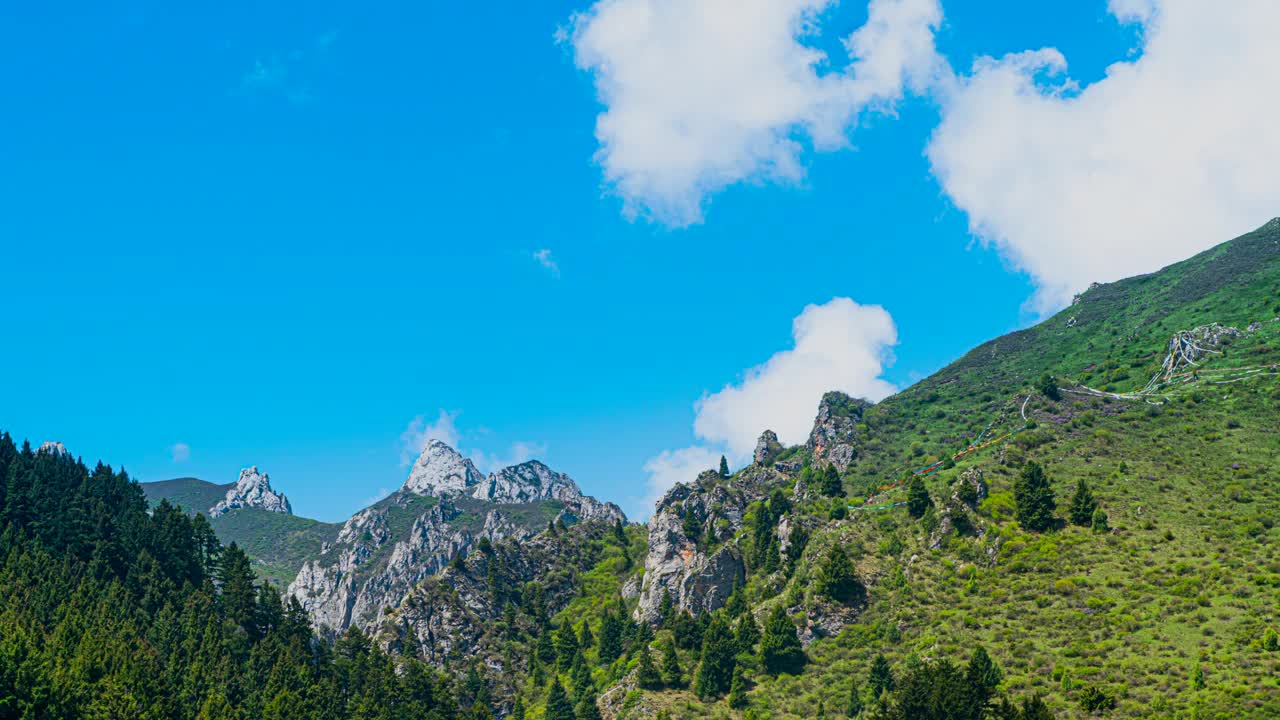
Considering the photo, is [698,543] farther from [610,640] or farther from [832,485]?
[832,485]

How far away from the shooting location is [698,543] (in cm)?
15612

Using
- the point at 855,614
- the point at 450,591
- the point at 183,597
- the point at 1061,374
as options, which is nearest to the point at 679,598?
the point at 855,614

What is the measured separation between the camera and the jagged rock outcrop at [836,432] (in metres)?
164

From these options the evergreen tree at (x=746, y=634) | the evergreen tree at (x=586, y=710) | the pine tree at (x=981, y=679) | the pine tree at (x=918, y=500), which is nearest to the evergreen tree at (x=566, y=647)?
the evergreen tree at (x=586, y=710)

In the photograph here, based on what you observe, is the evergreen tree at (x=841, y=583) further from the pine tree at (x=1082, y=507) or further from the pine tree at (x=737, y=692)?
the pine tree at (x=1082, y=507)

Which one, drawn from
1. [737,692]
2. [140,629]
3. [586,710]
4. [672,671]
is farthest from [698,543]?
[140,629]

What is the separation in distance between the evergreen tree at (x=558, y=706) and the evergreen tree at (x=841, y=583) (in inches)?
1715

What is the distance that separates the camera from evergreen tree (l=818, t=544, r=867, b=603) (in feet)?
370

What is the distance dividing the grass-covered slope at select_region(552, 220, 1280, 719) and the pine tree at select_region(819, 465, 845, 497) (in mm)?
2075

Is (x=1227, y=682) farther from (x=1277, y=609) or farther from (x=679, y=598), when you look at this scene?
(x=679, y=598)

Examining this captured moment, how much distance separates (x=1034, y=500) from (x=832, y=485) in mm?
44309

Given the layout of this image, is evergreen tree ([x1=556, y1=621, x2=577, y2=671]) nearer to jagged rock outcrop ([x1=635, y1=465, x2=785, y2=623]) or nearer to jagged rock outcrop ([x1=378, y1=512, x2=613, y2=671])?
jagged rock outcrop ([x1=635, y1=465, x2=785, y2=623])

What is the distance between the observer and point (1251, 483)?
95.7m

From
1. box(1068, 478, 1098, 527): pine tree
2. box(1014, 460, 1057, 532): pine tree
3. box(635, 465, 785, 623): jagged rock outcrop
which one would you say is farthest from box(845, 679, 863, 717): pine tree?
box(635, 465, 785, 623): jagged rock outcrop
